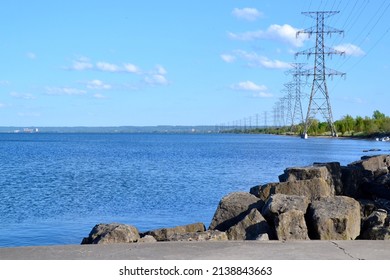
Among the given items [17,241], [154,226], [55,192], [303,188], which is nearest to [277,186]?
[303,188]

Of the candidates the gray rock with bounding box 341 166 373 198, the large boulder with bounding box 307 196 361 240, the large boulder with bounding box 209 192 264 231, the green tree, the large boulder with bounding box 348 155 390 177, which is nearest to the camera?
the large boulder with bounding box 307 196 361 240

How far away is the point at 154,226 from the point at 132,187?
1418cm

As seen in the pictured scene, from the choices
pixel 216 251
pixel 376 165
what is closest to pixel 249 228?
pixel 216 251

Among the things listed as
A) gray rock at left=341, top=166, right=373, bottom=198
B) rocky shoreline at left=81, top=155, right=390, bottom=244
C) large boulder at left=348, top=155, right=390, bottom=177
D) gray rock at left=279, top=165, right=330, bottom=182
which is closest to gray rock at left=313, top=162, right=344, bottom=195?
gray rock at left=341, top=166, right=373, bottom=198

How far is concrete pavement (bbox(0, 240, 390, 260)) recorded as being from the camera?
27.4 ft

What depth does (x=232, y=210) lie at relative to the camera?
13.7m

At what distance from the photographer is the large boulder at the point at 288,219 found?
11516 mm

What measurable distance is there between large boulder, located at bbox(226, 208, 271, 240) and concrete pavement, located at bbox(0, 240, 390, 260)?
244 cm

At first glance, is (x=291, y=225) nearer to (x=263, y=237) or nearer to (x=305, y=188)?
(x=263, y=237)

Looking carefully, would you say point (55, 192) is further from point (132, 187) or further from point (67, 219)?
point (67, 219)

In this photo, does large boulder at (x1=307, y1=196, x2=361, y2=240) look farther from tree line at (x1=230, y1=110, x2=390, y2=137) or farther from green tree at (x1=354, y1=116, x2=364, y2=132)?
green tree at (x1=354, y1=116, x2=364, y2=132)

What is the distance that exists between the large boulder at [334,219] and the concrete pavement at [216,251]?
1.97m

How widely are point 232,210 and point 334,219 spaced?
2.69 m

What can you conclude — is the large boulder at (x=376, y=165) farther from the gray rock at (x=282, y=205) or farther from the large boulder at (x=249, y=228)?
the large boulder at (x=249, y=228)
